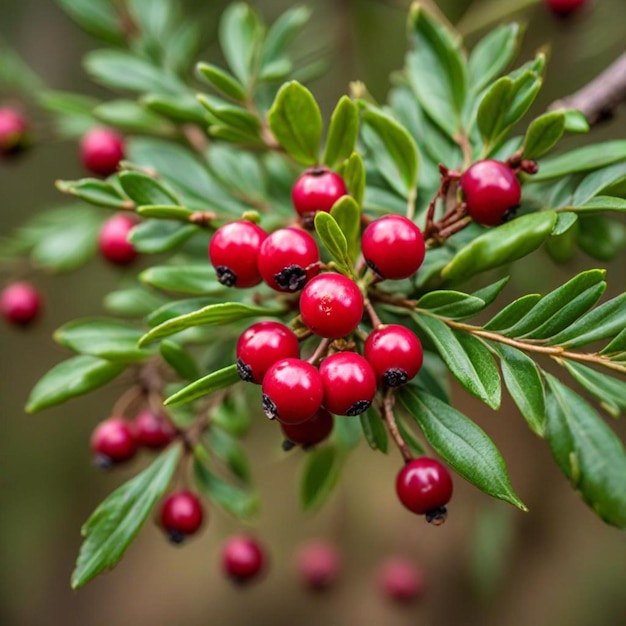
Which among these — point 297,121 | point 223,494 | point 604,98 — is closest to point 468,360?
point 297,121

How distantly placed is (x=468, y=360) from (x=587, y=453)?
191 millimetres

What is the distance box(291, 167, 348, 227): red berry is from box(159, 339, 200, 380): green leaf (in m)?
0.36

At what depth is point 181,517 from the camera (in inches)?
53.4

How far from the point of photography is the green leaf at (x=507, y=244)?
0.86 metres

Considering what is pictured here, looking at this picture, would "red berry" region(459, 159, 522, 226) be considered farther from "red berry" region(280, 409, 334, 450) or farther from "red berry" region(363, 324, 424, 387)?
"red berry" region(280, 409, 334, 450)

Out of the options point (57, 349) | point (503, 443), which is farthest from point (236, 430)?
point (57, 349)

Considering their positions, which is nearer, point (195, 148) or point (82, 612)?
point (195, 148)

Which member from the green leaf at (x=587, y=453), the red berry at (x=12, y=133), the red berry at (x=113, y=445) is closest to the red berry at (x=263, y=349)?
the green leaf at (x=587, y=453)

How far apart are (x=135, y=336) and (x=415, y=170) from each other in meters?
0.65

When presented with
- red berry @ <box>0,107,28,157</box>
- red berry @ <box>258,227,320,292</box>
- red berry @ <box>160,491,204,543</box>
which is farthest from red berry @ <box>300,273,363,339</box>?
red berry @ <box>0,107,28,157</box>

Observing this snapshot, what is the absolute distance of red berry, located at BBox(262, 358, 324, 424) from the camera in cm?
82

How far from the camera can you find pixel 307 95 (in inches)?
39.9

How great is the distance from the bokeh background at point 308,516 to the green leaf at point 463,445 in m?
1.10

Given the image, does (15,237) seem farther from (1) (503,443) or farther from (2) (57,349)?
(1) (503,443)
